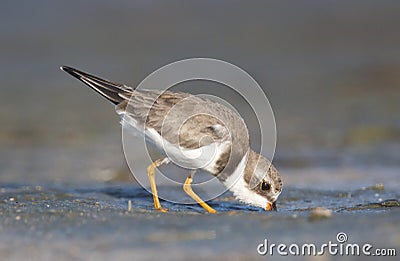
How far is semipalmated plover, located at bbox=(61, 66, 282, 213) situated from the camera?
7.02 m

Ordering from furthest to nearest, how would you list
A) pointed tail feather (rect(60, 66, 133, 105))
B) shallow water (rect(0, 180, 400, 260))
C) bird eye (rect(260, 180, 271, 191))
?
1. pointed tail feather (rect(60, 66, 133, 105))
2. bird eye (rect(260, 180, 271, 191))
3. shallow water (rect(0, 180, 400, 260))

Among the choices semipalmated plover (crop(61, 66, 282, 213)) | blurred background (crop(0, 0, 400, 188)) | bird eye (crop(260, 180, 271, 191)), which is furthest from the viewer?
blurred background (crop(0, 0, 400, 188))

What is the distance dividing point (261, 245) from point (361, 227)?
33.2 inches

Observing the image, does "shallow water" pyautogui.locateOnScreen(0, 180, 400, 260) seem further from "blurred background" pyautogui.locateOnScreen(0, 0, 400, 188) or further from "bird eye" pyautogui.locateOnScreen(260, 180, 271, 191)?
"blurred background" pyautogui.locateOnScreen(0, 0, 400, 188)

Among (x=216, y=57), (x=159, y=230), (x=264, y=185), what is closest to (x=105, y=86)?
(x=264, y=185)

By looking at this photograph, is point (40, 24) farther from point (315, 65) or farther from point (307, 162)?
point (307, 162)

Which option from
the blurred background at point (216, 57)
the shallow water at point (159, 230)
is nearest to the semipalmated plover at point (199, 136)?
the shallow water at point (159, 230)

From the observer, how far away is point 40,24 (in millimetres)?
19766

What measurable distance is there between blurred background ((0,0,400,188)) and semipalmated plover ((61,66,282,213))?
1765 mm

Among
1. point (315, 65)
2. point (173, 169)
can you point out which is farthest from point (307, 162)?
point (315, 65)

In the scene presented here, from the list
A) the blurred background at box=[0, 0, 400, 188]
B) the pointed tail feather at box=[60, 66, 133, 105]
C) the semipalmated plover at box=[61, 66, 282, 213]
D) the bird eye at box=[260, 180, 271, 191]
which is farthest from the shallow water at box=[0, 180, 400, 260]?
the blurred background at box=[0, 0, 400, 188]

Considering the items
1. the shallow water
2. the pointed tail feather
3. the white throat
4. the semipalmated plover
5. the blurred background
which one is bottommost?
the shallow water

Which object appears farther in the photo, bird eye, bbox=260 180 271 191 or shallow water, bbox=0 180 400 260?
bird eye, bbox=260 180 271 191

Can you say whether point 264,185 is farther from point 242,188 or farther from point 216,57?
point 216,57
